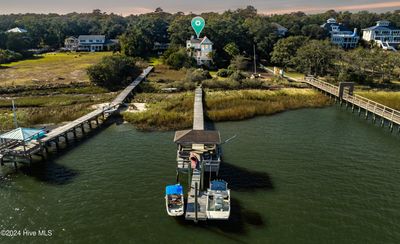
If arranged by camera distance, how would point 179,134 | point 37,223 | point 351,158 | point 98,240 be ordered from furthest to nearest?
point 351,158
point 179,134
point 37,223
point 98,240

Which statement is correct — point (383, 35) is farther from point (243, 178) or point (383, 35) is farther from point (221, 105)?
point (243, 178)

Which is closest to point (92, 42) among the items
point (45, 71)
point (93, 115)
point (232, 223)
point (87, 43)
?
point (87, 43)

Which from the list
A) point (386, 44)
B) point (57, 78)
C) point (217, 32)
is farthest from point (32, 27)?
point (386, 44)

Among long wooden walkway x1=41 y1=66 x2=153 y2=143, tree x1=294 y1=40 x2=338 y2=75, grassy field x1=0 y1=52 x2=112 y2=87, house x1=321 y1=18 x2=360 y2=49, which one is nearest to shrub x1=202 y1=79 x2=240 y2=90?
long wooden walkway x1=41 y1=66 x2=153 y2=143

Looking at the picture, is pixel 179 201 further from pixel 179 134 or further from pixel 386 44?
pixel 386 44

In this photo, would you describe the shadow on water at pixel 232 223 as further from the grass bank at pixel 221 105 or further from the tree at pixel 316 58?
the tree at pixel 316 58
